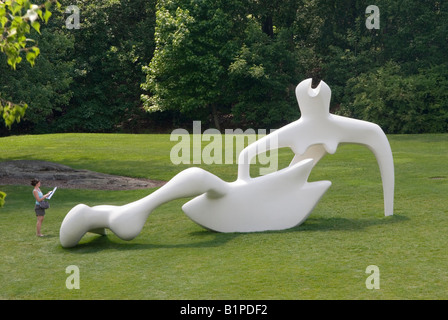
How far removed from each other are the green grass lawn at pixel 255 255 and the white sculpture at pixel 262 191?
332 mm

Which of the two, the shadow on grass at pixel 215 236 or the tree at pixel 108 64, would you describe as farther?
the tree at pixel 108 64

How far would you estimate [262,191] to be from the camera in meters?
12.3

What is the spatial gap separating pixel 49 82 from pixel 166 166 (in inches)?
221

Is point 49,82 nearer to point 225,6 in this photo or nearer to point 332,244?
point 332,244

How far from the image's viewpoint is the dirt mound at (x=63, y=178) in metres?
20.6

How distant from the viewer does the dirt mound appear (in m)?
20.6

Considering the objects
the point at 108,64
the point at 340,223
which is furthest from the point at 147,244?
the point at 108,64

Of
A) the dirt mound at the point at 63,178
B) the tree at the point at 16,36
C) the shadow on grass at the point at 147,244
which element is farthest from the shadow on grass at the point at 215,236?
the dirt mound at the point at 63,178

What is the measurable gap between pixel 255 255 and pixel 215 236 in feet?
5.57

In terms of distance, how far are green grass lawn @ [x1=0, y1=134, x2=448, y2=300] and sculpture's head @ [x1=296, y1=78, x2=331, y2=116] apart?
218cm

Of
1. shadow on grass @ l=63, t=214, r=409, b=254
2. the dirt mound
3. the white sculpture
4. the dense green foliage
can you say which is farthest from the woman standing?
the dense green foliage

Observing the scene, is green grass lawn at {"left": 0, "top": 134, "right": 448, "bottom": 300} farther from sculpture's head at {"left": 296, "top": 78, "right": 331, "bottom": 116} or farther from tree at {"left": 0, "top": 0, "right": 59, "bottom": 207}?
tree at {"left": 0, "top": 0, "right": 59, "bottom": 207}

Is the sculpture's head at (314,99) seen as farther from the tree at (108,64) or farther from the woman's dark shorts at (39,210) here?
the tree at (108,64)

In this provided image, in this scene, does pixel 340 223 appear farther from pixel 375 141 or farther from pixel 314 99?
pixel 314 99
